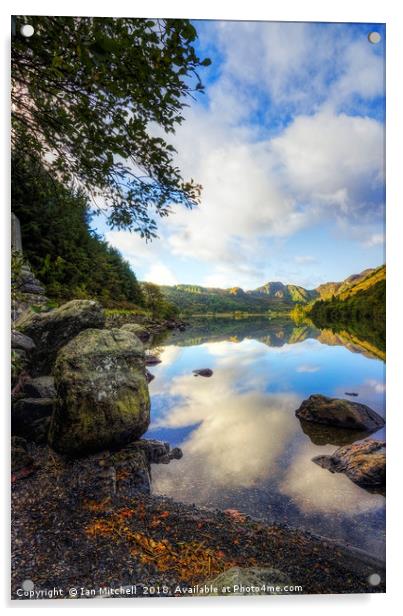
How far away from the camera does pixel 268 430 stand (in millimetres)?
4645

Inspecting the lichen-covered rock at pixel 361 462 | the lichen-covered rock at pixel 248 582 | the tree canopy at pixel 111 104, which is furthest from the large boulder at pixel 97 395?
the lichen-covered rock at pixel 361 462

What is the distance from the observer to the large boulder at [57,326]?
3.25 metres

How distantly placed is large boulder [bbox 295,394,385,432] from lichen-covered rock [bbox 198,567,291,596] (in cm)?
251

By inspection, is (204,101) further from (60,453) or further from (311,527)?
(311,527)

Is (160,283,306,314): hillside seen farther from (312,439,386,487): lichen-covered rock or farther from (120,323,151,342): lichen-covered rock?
(312,439,386,487): lichen-covered rock

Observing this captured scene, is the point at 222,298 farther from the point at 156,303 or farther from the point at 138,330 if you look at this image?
the point at 138,330

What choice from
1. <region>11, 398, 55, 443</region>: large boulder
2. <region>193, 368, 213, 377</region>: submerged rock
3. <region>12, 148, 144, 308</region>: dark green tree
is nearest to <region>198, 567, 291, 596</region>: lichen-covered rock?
<region>11, 398, 55, 443</region>: large boulder

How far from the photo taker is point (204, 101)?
9.64 ft

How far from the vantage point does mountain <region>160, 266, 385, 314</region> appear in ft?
10.3

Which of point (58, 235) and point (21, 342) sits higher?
point (58, 235)

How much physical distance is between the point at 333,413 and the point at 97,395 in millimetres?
3925

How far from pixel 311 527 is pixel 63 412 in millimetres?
3049

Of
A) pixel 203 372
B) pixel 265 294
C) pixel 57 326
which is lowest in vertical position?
pixel 203 372

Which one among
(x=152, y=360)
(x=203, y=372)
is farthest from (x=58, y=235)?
(x=203, y=372)
